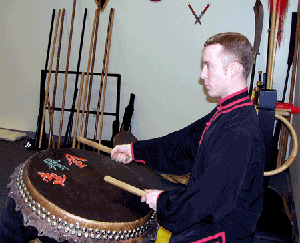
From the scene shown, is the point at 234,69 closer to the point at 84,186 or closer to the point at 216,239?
the point at 216,239

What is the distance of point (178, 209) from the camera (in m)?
0.94

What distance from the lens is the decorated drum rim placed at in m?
0.91

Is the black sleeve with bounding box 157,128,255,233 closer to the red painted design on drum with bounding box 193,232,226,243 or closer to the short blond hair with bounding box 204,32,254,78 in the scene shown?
the red painted design on drum with bounding box 193,232,226,243

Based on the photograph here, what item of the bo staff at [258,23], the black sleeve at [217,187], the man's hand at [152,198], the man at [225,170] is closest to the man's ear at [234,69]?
the man at [225,170]

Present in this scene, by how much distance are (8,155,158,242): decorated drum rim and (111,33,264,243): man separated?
0.12m

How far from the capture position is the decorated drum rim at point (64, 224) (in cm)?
91

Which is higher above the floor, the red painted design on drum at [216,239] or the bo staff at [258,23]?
the bo staff at [258,23]

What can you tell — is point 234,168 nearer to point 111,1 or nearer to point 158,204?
point 158,204

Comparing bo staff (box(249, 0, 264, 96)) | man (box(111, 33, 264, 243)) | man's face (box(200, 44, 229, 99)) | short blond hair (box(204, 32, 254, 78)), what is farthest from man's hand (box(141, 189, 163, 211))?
bo staff (box(249, 0, 264, 96))

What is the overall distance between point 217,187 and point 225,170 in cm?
6

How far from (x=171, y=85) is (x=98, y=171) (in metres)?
2.08

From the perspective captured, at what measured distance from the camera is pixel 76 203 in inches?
39.0

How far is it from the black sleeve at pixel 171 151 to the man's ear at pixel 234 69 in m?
0.36

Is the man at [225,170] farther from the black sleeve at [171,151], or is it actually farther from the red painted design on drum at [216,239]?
the black sleeve at [171,151]
